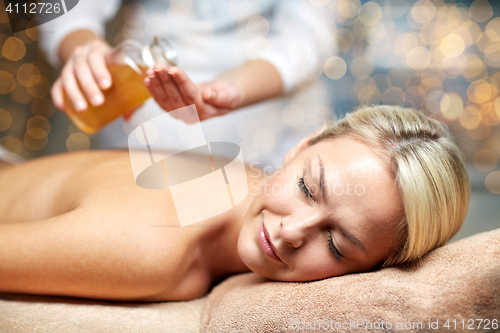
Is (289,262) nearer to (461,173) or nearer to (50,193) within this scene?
(461,173)

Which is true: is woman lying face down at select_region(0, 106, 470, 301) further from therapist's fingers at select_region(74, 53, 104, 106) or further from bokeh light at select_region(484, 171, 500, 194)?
bokeh light at select_region(484, 171, 500, 194)

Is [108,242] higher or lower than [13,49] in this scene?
lower

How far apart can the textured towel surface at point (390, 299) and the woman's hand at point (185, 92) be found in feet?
1.43

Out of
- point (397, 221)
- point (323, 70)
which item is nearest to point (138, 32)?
point (323, 70)

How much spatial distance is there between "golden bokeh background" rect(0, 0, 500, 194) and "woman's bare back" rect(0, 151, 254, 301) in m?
0.94

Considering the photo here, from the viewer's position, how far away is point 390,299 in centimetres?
50

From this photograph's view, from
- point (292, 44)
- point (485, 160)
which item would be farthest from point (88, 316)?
point (485, 160)

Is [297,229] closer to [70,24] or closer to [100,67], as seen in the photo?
[100,67]

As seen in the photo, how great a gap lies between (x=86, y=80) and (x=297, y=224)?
0.57 metres

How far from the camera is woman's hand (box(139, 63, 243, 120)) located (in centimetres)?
69

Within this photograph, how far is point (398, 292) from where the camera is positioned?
19.6 inches

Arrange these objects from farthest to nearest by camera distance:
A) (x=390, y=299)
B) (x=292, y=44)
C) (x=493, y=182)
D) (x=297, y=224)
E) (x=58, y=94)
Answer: (x=493, y=182)
(x=292, y=44)
(x=58, y=94)
(x=297, y=224)
(x=390, y=299)

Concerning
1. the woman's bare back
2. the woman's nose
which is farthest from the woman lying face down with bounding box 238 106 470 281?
the woman's bare back

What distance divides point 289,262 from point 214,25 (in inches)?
45.0
